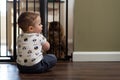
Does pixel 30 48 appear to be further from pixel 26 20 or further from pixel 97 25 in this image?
pixel 97 25

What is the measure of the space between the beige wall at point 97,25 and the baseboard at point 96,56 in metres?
0.04

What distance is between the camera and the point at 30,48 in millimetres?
2117

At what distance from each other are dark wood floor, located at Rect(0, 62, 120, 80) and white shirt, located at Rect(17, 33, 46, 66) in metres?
0.12

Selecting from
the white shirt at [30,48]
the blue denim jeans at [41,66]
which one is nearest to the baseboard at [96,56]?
the blue denim jeans at [41,66]

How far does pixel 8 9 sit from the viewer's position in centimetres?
301

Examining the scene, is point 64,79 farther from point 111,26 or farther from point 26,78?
point 111,26

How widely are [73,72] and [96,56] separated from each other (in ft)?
2.00

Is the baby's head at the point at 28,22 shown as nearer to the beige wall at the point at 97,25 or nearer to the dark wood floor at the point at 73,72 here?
the dark wood floor at the point at 73,72

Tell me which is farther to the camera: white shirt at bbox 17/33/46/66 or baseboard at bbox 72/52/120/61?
baseboard at bbox 72/52/120/61

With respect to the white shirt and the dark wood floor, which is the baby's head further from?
the dark wood floor

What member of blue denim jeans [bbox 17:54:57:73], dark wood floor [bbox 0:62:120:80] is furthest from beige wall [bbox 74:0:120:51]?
blue denim jeans [bbox 17:54:57:73]

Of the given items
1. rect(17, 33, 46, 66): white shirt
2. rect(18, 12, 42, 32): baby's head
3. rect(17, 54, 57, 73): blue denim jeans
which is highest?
rect(18, 12, 42, 32): baby's head

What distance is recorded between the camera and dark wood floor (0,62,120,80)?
1958 mm

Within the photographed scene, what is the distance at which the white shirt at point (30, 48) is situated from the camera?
212 centimetres
